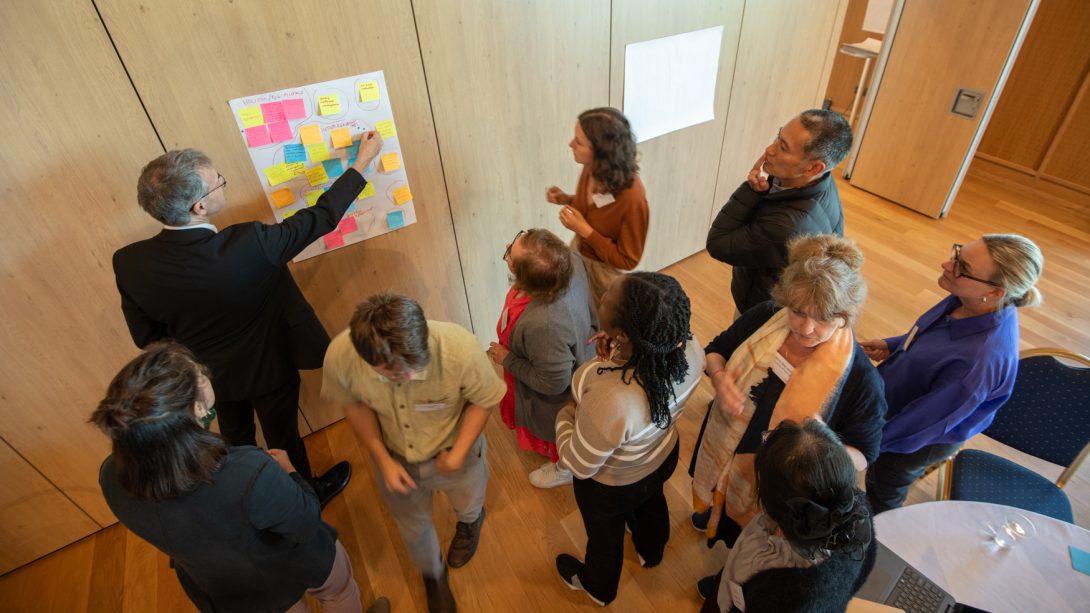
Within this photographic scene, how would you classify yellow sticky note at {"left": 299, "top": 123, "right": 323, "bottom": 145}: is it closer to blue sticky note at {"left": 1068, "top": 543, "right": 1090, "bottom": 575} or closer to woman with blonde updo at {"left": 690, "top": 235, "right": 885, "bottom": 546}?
woman with blonde updo at {"left": 690, "top": 235, "right": 885, "bottom": 546}

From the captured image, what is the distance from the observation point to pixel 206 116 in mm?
2061

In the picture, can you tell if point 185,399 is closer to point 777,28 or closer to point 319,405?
point 319,405

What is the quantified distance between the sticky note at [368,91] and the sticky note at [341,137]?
0.52 ft

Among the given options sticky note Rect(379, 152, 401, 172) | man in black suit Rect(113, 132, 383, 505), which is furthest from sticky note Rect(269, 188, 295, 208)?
sticky note Rect(379, 152, 401, 172)

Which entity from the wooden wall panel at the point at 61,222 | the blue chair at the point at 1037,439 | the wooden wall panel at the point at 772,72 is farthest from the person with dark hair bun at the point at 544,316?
the wooden wall panel at the point at 772,72

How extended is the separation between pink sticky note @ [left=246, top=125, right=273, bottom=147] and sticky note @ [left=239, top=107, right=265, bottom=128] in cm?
2

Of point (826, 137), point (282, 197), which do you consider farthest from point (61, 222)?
point (826, 137)

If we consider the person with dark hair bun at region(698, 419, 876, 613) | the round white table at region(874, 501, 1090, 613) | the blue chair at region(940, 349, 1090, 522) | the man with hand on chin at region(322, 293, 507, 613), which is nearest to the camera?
the person with dark hair bun at region(698, 419, 876, 613)

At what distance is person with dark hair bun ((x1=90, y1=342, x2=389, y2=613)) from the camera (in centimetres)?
124

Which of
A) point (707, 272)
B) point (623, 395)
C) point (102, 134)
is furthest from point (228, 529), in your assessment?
point (707, 272)

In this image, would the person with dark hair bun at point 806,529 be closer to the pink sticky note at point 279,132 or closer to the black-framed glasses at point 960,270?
the black-framed glasses at point 960,270

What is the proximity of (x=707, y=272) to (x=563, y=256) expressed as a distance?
2629 mm

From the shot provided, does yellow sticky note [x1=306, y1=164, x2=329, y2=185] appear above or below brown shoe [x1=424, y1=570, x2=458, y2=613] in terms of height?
above

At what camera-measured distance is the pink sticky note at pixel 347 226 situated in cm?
257
